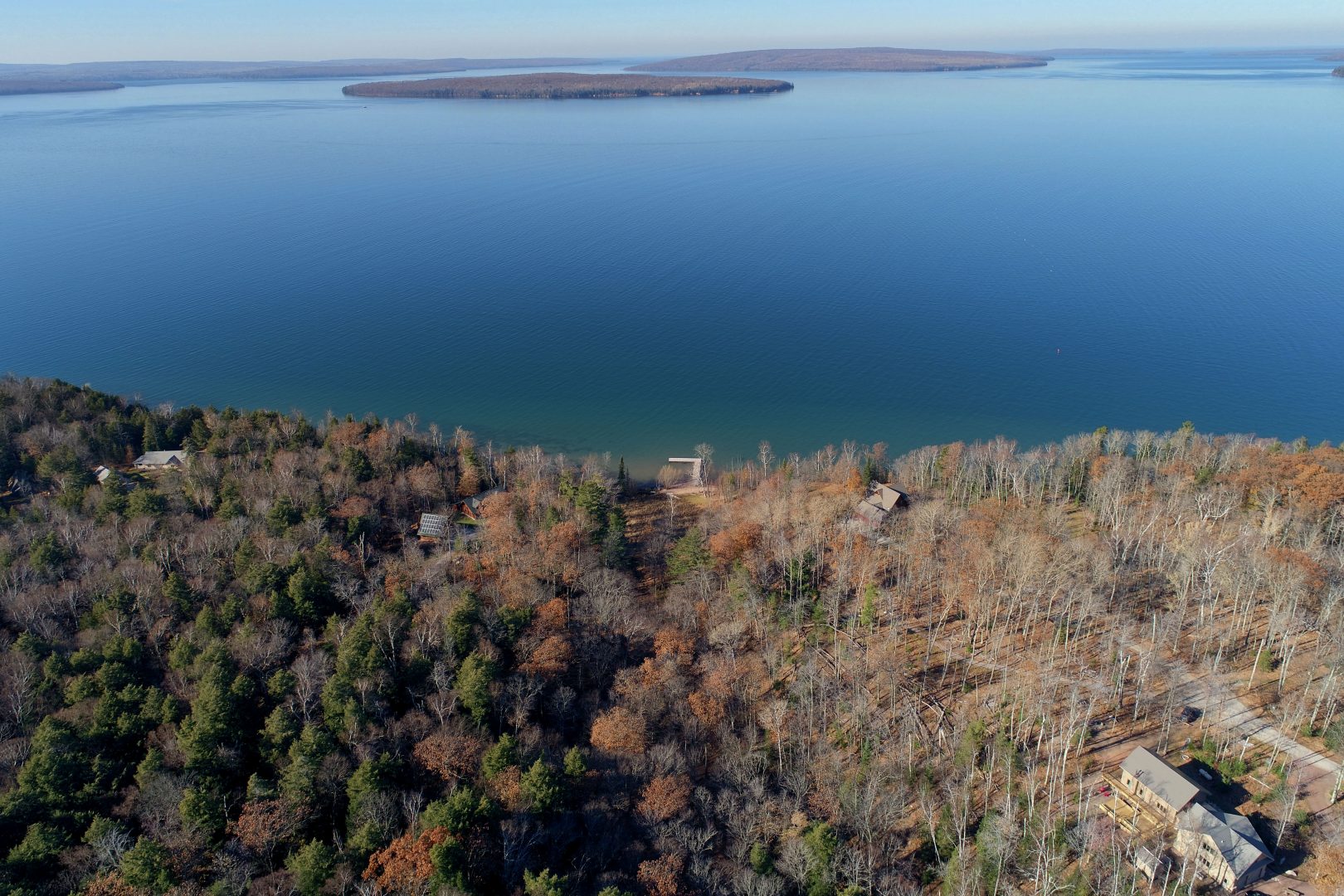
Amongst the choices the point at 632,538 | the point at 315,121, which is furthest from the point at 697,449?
the point at 315,121

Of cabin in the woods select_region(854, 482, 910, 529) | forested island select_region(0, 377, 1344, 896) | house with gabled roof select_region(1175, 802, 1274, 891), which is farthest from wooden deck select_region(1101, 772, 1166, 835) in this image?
cabin in the woods select_region(854, 482, 910, 529)

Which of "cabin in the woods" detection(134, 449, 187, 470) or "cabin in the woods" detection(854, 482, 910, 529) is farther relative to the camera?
"cabin in the woods" detection(134, 449, 187, 470)

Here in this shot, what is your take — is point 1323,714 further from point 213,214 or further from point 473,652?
point 213,214

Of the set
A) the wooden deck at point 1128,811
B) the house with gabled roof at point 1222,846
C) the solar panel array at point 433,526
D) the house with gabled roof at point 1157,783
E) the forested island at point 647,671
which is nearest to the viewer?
the house with gabled roof at point 1222,846

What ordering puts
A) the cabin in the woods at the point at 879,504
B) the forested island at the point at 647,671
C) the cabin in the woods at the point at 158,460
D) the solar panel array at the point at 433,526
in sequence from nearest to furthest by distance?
the forested island at the point at 647,671, the solar panel array at the point at 433,526, the cabin in the woods at the point at 879,504, the cabin in the woods at the point at 158,460

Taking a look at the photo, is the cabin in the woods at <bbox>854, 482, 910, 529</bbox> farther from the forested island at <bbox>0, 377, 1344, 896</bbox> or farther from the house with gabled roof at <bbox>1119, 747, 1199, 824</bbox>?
the house with gabled roof at <bbox>1119, 747, 1199, 824</bbox>

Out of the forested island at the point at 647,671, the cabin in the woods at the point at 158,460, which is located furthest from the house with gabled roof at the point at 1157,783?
the cabin in the woods at the point at 158,460

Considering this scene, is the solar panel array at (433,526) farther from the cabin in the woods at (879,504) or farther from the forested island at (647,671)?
the cabin in the woods at (879,504)
